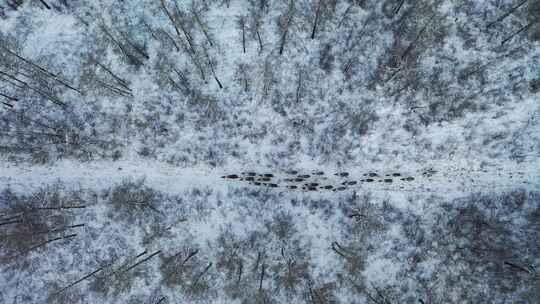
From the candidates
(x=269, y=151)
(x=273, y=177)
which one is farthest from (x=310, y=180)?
(x=269, y=151)

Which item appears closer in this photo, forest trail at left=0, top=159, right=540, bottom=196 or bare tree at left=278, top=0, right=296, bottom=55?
forest trail at left=0, top=159, right=540, bottom=196

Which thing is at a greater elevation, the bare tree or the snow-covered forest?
the bare tree

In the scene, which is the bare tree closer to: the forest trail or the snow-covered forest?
the snow-covered forest

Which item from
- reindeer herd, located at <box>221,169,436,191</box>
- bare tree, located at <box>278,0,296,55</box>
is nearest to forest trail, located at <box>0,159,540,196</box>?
reindeer herd, located at <box>221,169,436,191</box>

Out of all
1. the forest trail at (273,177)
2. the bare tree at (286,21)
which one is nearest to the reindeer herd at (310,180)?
the forest trail at (273,177)

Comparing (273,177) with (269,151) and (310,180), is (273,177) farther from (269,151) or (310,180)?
(310,180)

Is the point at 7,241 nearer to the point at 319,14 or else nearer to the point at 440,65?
the point at 319,14
